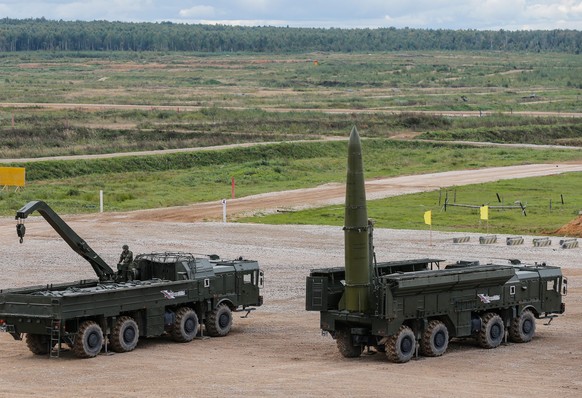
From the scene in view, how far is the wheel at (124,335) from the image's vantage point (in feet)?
92.8

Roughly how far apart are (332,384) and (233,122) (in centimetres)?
8167

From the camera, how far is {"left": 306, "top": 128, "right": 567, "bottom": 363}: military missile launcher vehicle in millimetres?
27312

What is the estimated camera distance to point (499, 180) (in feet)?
237

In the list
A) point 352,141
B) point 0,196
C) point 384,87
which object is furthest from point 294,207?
point 384,87

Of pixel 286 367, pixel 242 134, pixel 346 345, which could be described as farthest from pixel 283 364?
pixel 242 134

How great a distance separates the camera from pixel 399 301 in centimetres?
2716

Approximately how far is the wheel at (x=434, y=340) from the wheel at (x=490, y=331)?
1279mm

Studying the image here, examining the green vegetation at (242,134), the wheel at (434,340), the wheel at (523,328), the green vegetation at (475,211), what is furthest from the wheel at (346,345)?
the green vegetation at (242,134)

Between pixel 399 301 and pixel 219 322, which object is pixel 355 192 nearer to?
pixel 399 301

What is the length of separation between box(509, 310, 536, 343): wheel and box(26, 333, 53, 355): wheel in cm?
1089

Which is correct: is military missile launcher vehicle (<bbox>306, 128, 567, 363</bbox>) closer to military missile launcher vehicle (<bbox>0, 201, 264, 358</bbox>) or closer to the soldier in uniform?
military missile launcher vehicle (<bbox>0, 201, 264, 358</bbox>)

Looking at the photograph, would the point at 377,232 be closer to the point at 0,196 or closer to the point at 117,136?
the point at 0,196

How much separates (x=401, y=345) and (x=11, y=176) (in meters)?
40.8

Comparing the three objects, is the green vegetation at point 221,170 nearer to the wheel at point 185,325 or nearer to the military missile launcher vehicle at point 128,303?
the military missile launcher vehicle at point 128,303
